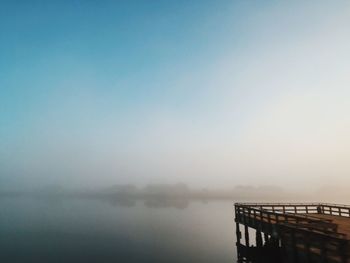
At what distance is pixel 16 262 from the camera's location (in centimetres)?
3047

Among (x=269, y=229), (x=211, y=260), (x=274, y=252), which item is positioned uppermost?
(x=269, y=229)

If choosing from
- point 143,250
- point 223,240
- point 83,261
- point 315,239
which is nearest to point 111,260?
point 83,261

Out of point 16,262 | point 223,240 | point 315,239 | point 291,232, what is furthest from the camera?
point 223,240

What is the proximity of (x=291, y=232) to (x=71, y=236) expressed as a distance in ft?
136

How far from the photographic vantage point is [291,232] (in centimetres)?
1446

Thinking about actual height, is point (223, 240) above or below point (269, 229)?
below

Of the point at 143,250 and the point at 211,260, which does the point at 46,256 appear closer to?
the point at 143,250

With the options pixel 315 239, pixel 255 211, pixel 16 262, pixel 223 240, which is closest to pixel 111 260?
pixel 16 262

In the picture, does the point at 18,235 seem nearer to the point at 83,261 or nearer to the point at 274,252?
the point at 83,261

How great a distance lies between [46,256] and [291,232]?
29.0 m

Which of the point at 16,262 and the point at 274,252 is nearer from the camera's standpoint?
the point at 274,252

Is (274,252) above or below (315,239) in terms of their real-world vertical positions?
below

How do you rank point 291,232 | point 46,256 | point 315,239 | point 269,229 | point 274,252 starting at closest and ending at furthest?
point 315,239, point 291,232, point 269,229, point 274,252, point 46,256

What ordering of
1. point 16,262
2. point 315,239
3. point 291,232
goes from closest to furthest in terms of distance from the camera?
point 315,239 < point 291,232 < point 16,262
